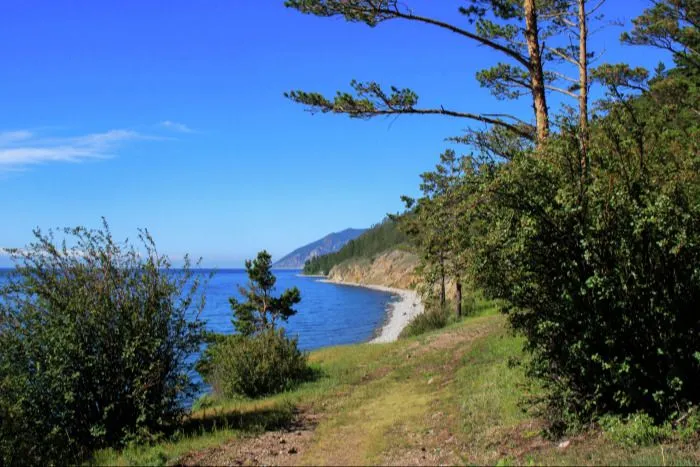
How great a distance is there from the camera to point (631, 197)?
6.25m

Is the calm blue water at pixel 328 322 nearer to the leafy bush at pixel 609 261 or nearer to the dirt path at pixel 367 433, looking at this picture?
the dirt path at pixel 367 433

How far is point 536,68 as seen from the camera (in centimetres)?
1031

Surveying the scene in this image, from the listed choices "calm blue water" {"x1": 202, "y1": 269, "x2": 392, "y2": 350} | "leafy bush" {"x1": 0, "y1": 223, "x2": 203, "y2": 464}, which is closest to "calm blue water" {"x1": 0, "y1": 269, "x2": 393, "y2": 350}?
"calm blue water" {"x1": 202, "y1": 269, "x2": 392, "y2": 350}

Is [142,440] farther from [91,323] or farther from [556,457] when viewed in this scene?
[556,457]

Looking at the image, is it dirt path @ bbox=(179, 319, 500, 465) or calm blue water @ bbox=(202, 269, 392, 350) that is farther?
calm blue water @ bbox=(202, 269, 392, 350)

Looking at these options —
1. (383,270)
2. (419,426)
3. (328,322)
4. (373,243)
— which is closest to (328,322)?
(328,322)

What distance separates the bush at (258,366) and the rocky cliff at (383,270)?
88.2 metres

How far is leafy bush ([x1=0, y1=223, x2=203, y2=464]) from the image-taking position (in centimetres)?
776

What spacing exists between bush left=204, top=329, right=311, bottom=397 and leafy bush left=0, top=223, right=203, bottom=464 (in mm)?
5006

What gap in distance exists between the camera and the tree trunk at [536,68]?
1008cm

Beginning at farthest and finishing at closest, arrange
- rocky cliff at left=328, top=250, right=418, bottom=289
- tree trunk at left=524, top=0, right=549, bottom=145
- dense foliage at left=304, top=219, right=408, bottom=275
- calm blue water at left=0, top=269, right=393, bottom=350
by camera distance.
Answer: dense foliage at left=304, top=219, right=408, bottom=275
rocky cliff at left=328, top=250, right=418, bottom=289
calm blue water at left=0, top=269, right=393, bottom=350
tree trunk at left=524, top=0, right=549, bottom=145

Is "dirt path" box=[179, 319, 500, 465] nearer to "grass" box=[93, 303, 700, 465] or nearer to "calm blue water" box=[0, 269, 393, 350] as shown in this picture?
"grass" box=[93, 303, 700, 465]

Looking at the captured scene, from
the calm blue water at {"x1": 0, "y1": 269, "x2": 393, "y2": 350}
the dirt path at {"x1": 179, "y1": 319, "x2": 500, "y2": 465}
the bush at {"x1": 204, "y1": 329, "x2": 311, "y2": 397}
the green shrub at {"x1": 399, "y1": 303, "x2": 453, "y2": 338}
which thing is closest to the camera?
the dirt path at {"x1": 179, "y1": 319, "x2": 500, "y2": 465}

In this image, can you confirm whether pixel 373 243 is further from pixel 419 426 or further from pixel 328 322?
pixel 419 426
